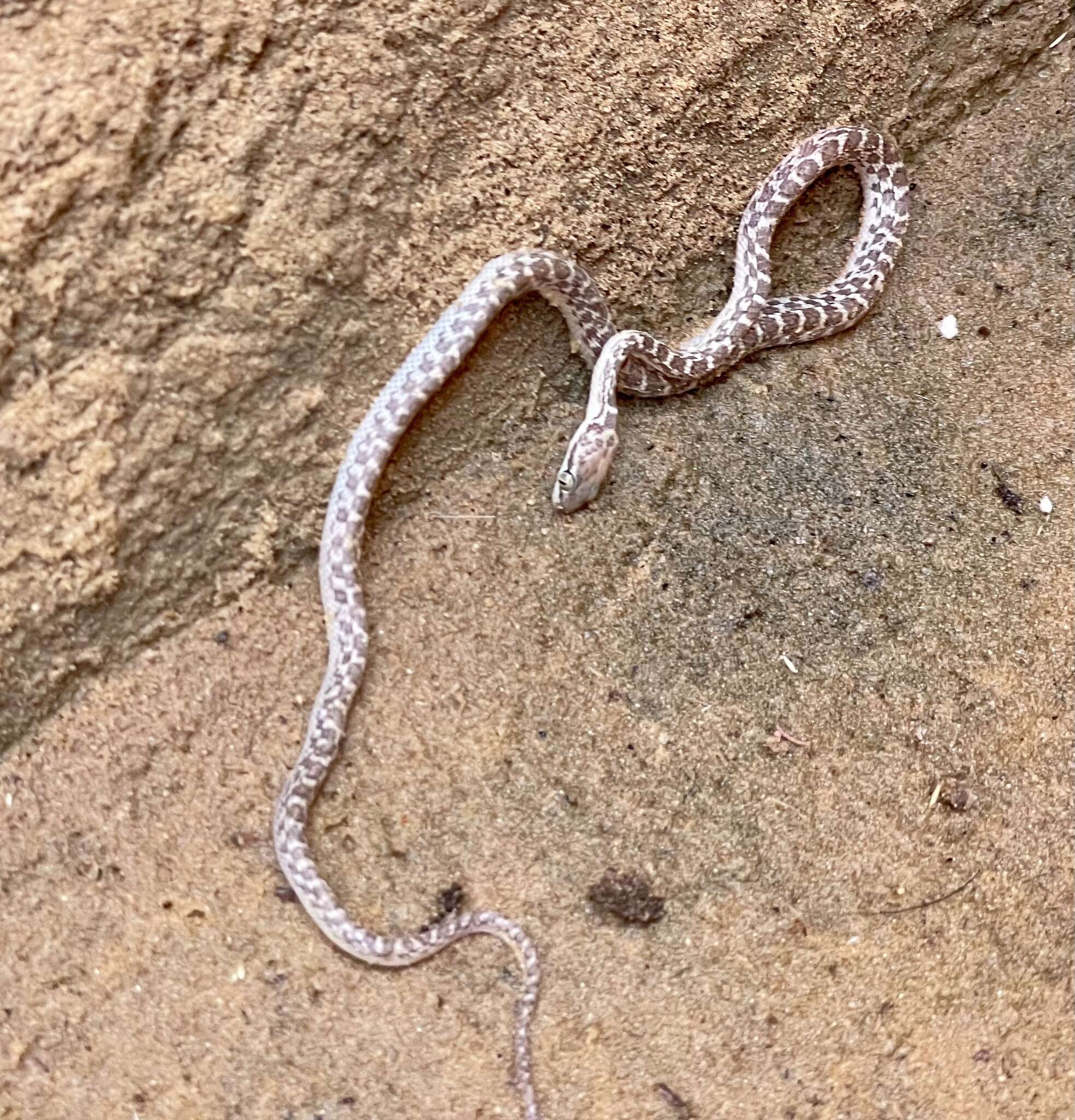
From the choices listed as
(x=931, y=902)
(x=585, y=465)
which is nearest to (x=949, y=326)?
(x=585, y=465)

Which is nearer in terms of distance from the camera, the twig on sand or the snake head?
the twig on sand

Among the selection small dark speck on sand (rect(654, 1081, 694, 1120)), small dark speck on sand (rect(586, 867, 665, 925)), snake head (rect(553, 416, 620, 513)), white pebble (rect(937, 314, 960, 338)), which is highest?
snake head (rect(553, 416, 620, 513))

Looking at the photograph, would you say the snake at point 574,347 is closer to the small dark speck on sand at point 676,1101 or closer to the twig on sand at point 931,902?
the small dark speck on sand at point 676,1101

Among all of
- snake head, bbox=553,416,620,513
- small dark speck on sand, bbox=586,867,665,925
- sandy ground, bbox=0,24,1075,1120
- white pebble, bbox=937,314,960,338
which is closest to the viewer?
sandy ground, bbox=0,24,1075,1120

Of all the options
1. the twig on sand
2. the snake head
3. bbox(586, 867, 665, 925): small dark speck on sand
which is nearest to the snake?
the snake head

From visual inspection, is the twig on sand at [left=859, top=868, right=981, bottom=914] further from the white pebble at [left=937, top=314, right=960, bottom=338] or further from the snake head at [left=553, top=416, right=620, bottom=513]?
the white pebble at [left=937, top=314, right=960, bottom=338]

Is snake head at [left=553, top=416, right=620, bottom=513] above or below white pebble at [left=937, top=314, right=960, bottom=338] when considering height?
above

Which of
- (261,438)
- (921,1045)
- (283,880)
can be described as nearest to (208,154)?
(261,438)

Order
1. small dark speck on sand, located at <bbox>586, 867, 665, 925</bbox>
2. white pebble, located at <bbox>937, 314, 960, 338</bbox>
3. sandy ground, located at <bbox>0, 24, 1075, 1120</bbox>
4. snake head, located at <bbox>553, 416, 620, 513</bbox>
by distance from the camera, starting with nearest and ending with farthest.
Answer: sandy ground, located at <bbox>0, 24, 1075, 1120</bbox>, small dark speck on sand, located at <bbox>586, 867, 665, 925</bbox>, snake head, located at <bbox>553, 416, 620, 513</bbox>, white pebble, located at <bbox>937, 314, 960, 338</bbox>

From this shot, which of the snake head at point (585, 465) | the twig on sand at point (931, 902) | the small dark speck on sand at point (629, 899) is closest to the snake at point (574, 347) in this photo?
the snake head at point (585, 465)
